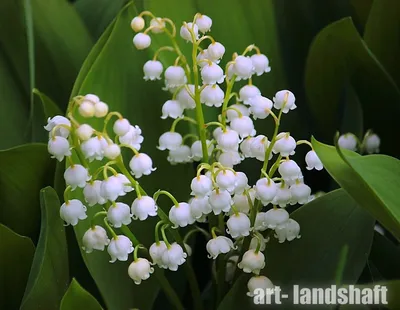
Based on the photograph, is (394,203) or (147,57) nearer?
(394,203)

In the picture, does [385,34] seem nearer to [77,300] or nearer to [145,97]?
[145,97]

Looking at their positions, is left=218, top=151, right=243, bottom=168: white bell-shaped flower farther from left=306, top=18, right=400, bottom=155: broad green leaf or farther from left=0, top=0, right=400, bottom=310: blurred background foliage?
left=306, top=18, right=400, bottom=155: broad green leaf

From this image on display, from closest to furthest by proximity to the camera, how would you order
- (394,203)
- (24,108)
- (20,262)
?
1. (394,203)
2. (20,262)
3. (24,108)

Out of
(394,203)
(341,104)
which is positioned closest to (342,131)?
(341,104)

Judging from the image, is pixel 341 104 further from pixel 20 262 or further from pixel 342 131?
pixel 20 262

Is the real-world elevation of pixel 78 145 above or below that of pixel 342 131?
above

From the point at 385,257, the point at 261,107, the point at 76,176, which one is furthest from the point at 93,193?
the point at 385,257

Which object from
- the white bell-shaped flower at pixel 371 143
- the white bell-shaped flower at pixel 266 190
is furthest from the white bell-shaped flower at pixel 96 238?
the white bell-shaped flower at pixel 371 143
